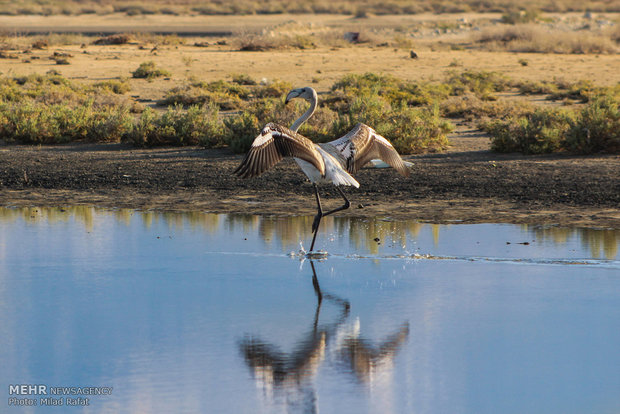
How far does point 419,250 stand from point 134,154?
819 centimetres

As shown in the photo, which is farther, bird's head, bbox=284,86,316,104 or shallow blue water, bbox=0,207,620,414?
bird's head, bbox=284,86,316,104

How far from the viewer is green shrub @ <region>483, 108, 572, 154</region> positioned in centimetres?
1627

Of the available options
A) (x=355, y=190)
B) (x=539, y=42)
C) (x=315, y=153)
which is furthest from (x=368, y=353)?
(x=539, y=42)

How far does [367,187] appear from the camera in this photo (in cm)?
1344

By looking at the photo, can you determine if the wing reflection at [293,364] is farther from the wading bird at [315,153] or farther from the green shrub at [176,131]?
the green shrub at [176,131]

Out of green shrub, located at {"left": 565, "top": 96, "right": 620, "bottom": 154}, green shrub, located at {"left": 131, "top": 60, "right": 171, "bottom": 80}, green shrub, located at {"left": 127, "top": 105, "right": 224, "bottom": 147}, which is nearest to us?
green shrub, located at {"left": 565, "top": 96, "right": 620, "bottom": 154}

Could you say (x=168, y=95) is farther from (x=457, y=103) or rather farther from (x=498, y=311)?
(x=498, y=311)

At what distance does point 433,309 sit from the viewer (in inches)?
303

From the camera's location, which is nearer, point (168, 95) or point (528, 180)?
point (528, 180)

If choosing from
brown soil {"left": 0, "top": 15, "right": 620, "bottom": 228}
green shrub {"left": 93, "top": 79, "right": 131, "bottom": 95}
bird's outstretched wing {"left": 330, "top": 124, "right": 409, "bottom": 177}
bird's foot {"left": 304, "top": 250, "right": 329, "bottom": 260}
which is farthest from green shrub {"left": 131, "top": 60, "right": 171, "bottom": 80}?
bird's foot {"left": 304, "top": 250, "right": 329, "bottom": 260}

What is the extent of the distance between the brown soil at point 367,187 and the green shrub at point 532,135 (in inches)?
10.2

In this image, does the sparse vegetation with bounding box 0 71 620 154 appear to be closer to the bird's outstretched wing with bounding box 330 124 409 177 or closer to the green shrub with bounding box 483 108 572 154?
the green shrub with bounding box 483 108 572 154

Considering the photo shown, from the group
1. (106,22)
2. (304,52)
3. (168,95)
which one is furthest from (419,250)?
(106,22)

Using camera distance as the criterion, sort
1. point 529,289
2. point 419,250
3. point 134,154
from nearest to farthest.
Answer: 1. point 529,289
2. point 419,250
3. point 134,154
